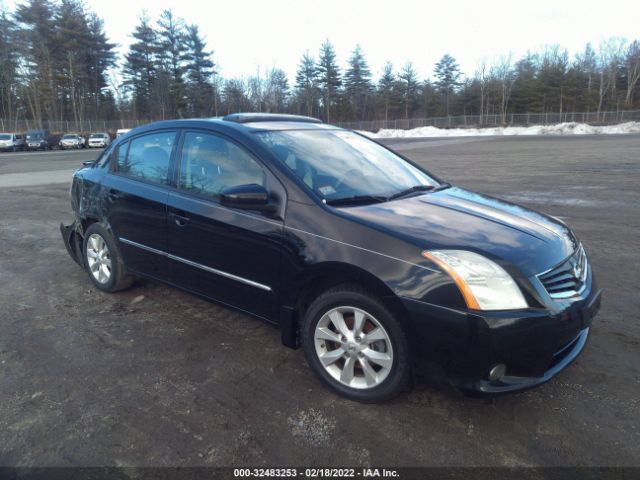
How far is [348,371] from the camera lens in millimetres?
2854

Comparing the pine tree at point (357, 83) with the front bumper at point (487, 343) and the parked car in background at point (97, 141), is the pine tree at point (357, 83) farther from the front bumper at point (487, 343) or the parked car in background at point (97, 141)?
the front bumper at point (487, 343)

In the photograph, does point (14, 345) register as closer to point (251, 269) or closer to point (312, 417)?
point (251, 269)

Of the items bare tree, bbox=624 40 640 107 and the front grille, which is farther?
bare tree, bbox=624 40 640 107

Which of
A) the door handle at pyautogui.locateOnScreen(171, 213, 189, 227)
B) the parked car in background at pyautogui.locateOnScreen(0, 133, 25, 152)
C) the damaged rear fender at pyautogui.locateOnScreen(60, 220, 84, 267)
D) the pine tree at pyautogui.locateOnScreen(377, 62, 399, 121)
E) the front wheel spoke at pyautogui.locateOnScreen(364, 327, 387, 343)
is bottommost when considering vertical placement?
the front wheel spoke at pyautogui.locateOnScreen(364, 327, 387, 343)

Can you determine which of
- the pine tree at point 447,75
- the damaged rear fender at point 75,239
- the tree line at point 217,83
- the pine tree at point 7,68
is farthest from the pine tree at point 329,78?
the damaged rear fender at point 75,239

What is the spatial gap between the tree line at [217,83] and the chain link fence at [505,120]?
407cm

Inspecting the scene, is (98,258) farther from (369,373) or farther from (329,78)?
(329,78)

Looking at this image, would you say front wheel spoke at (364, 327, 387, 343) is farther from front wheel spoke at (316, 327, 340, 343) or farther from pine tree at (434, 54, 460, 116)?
pine tree at (434, 54, 460, 116)

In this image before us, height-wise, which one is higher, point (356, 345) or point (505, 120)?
point (505, 120)

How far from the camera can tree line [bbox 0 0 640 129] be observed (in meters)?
57.5

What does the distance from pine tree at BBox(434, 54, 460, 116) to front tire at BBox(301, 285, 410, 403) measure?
3412 inches

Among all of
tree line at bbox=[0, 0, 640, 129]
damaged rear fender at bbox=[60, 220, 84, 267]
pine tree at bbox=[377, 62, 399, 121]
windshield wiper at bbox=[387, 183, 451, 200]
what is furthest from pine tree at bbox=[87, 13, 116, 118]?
windshield wiper at bbox=[387, 183, 451, 200]

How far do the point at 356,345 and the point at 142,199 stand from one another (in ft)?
7.66

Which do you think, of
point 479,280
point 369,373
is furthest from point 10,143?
point 479,280
